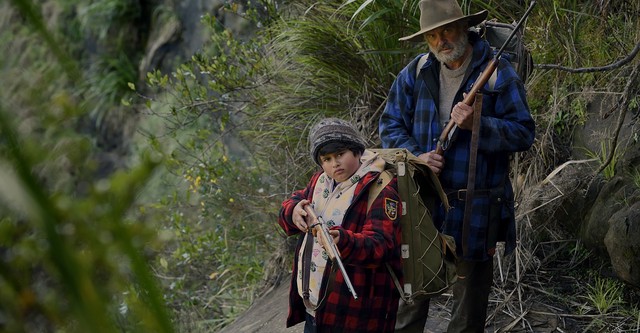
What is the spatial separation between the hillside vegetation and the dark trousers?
2.71ft

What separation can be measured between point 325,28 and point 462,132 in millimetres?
2547

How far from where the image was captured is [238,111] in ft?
23.5

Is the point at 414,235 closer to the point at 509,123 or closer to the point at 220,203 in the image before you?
the point at 509,123

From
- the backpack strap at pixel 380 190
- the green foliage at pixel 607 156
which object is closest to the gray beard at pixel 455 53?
the backpack strap at pixel 380 190

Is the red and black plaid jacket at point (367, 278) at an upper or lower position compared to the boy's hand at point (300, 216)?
lower

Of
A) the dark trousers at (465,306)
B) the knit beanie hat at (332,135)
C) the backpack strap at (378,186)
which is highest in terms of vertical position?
the knit beanie hat at (332,135)

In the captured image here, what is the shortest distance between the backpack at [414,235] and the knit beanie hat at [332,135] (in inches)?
5.6

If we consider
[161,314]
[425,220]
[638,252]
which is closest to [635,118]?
[638,252]

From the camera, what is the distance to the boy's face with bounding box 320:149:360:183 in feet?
11.5

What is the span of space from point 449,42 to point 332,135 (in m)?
0.81

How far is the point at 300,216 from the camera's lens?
3.45 meters

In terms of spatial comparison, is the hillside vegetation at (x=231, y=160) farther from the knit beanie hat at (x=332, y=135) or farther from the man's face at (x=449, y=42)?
the knit beanie hat at (x=332, y=135)

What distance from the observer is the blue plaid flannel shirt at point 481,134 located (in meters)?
3.87

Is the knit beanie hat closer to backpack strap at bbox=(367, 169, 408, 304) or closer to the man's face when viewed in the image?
backpack strap at bbox=(367, 169, 408, 304)
